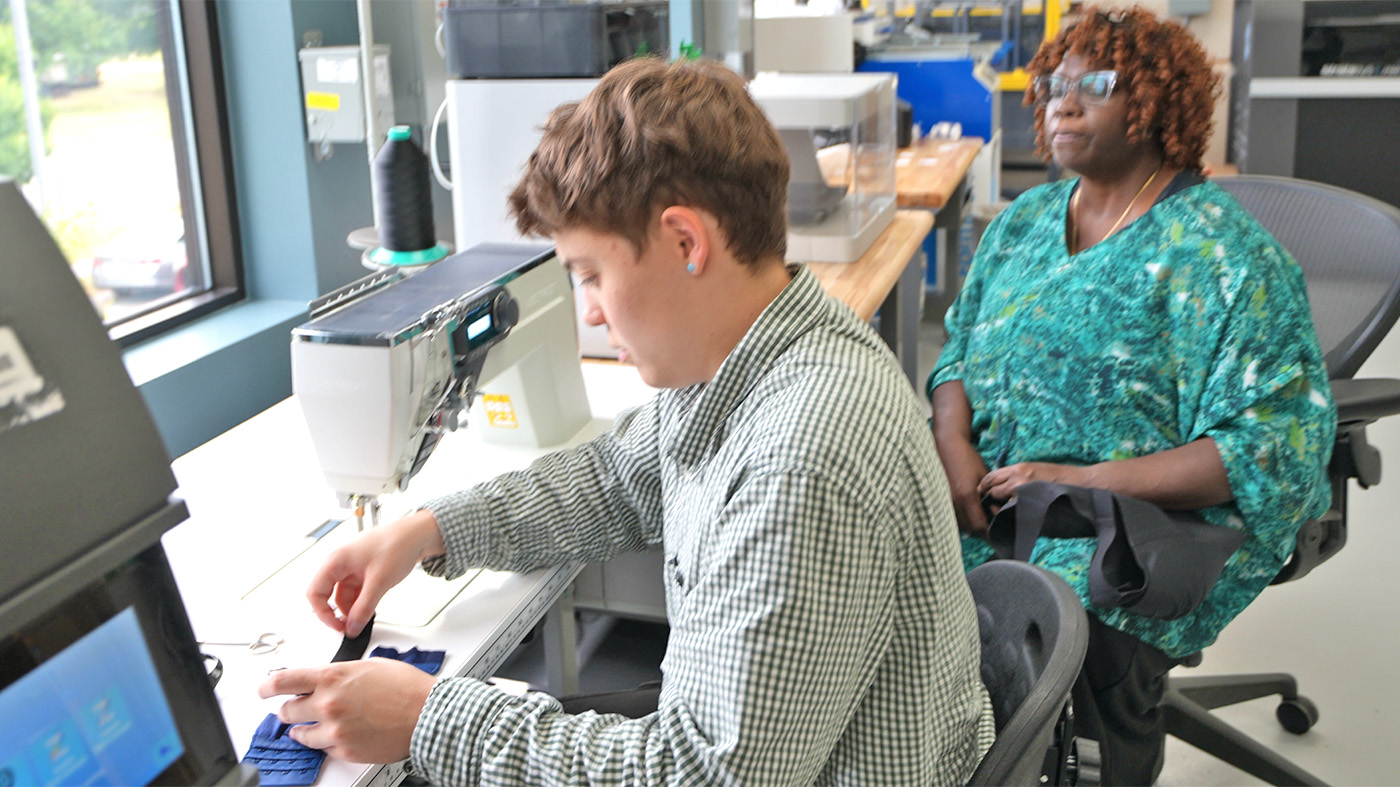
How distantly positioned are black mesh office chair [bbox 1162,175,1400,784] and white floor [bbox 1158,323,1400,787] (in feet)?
0.46

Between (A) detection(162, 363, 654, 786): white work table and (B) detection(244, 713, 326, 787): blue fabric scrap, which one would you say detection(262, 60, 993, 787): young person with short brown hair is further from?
(A) detection(162, 363, 654, 786): white work table

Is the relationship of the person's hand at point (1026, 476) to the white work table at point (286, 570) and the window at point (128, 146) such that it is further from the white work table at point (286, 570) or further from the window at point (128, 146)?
the window at point (128, 146)

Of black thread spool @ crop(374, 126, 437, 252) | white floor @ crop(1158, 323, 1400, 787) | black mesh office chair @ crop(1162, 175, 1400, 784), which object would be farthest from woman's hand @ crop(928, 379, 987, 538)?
black thread spool @ crop(374, 126, 437, 252)

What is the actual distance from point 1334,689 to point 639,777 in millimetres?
1990

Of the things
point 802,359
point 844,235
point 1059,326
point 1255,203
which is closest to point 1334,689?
point 1255,203

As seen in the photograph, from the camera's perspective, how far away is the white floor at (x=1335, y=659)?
216 centimetres

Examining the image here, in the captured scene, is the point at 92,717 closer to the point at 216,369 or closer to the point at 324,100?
the point at 216,369

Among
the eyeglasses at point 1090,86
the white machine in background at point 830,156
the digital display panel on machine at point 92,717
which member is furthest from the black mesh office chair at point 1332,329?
the digital display panel on machine at point 92,717

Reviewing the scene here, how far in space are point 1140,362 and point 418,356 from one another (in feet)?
3.27

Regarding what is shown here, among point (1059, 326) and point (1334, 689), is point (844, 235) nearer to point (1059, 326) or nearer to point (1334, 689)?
point (1059, 326)

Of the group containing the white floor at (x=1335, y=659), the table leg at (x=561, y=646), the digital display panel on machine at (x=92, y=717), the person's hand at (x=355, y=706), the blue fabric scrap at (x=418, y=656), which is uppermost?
the digital display panel on machine at (x=92, y=717)

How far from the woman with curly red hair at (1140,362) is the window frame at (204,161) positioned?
1.71m

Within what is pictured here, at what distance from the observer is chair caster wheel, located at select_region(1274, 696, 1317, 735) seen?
2.23 metres

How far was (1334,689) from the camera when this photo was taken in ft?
7.80
